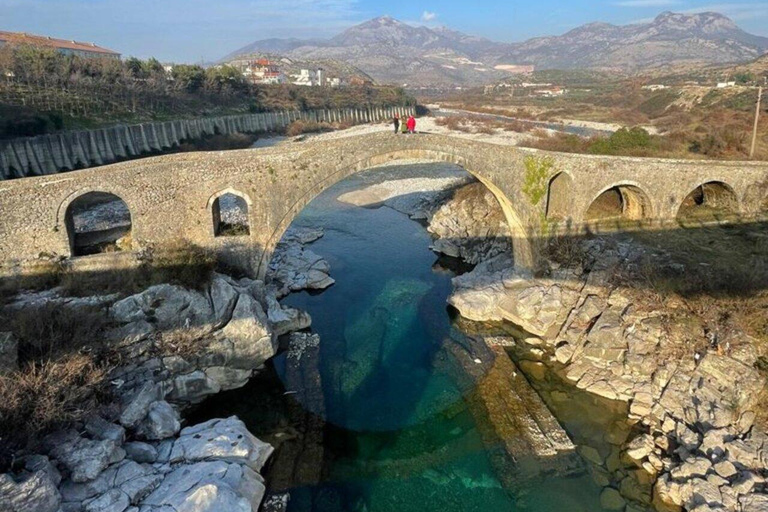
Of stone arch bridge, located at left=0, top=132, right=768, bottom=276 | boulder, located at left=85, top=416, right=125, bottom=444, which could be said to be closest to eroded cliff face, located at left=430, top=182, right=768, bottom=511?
stone arch bridge, located at left=0, top=132, right=768, bottom=276

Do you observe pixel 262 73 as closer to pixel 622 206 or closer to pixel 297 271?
pixel 297 271

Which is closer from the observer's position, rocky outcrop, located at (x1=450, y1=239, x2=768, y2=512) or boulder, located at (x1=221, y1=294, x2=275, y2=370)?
→ rocky outcrop, located at (x1=450, y1=239, x2=768, y2=512)

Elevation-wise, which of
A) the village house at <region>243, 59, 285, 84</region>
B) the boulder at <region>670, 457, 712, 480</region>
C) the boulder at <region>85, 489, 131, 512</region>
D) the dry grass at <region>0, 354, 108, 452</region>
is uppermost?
the village house at <region>243, 59, 285, 84</region>

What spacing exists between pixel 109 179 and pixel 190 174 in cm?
246

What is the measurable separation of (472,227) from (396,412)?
1460 centimetres

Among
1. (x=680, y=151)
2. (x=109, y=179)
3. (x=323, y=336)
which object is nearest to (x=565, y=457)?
(x=323, y=336)

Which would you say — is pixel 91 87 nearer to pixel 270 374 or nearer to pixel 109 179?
pixel 109 179

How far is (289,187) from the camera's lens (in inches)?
727

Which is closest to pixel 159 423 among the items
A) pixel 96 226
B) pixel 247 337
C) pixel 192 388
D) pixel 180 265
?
pixel 192 388

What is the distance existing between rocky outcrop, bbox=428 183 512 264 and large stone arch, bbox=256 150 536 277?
1.94 meters

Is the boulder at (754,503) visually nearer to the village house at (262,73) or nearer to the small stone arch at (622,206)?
the small stone arch at (622,206)

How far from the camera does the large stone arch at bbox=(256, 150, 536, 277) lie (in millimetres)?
18703

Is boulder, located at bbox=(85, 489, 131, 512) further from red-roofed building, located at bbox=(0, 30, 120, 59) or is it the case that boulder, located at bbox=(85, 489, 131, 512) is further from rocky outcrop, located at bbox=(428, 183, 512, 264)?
red-roofed building, located at bbox=(0, 30, 120, 59)

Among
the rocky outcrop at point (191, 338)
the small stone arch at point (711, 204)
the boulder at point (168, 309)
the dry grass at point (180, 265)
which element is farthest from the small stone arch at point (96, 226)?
the small stone arch at point (711, 204)
